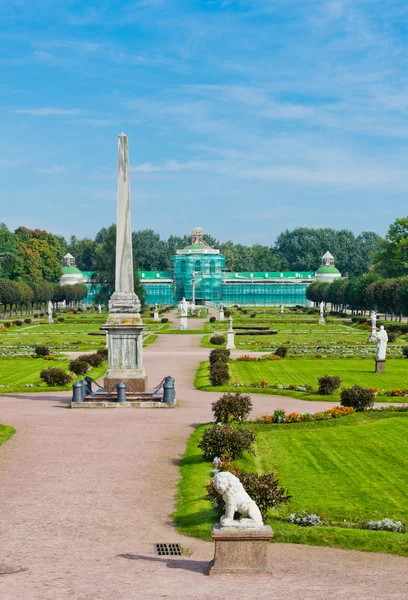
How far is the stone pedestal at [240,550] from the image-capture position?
37.1 feet

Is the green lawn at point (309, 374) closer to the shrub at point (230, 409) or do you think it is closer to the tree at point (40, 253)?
the shrub at point (230, 409)

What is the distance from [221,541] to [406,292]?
73.2 meters

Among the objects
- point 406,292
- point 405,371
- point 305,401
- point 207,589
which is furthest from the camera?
point 406,292

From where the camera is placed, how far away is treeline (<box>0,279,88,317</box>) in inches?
3994

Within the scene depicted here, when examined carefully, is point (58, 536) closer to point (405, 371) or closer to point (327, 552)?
point (327, 552)

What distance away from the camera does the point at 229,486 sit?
11.7 metres

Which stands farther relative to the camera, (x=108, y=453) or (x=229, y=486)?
(x=108, y=453)

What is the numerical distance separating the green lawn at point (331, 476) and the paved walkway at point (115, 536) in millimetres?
414

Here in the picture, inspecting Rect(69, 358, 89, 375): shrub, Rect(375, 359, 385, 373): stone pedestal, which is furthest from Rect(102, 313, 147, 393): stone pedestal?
Rect(375, 359, 385, 373): stone pedestal

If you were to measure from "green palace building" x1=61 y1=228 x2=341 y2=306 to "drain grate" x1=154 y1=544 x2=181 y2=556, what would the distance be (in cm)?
14727

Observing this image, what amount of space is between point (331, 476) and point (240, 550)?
667cm

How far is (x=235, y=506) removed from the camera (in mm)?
11570

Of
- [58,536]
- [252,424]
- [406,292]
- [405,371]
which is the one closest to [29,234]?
[406,292]

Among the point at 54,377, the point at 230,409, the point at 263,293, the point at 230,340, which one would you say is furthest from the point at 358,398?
the point at 263,293
